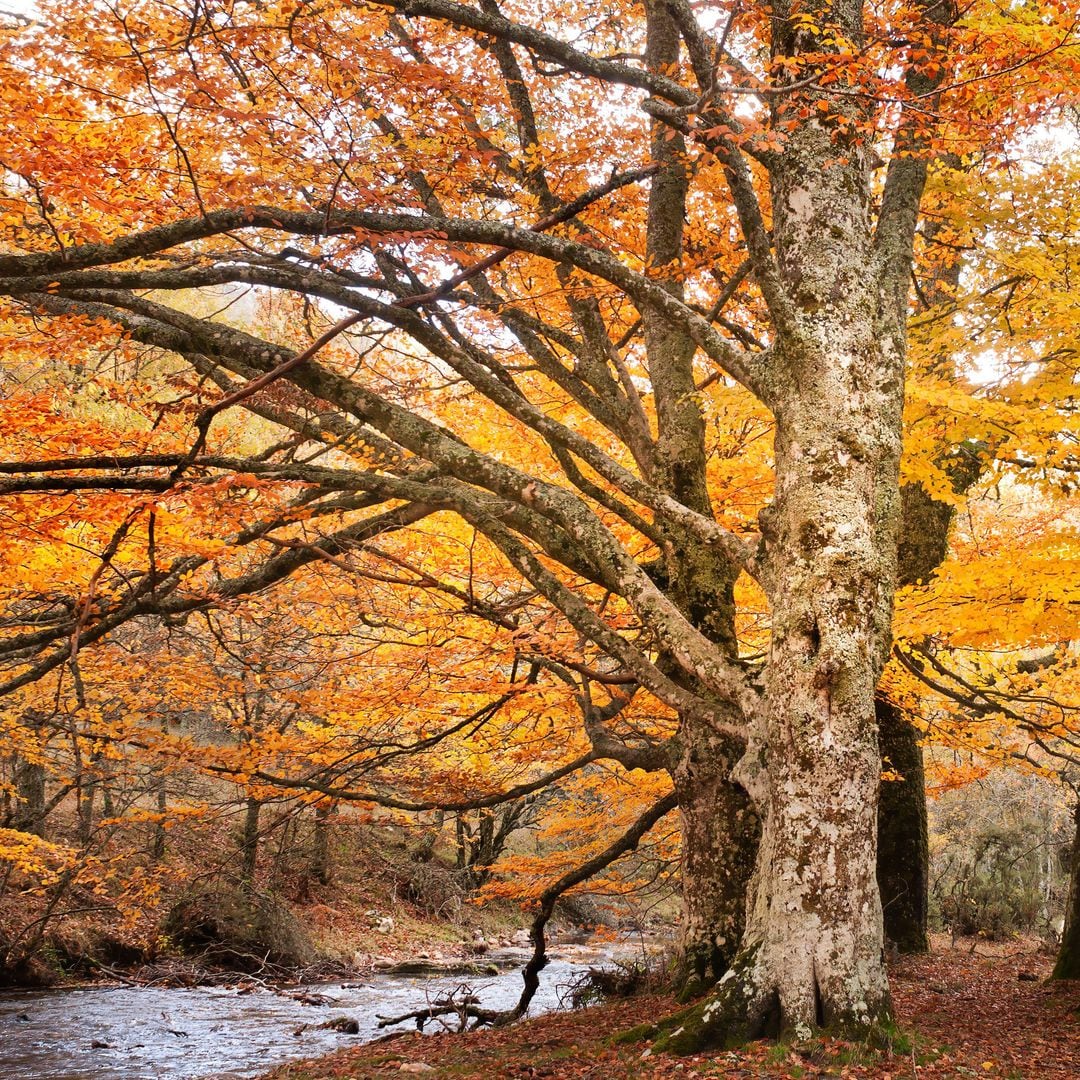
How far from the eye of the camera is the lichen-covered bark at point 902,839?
385 inches

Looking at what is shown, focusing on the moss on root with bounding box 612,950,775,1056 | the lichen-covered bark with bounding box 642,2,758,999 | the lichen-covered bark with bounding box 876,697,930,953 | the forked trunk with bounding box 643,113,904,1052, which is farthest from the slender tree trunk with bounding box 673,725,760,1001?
the lichen-covered bark with bounding box 876,697,930,953

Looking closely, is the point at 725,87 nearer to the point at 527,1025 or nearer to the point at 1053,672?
the point at 527,1025

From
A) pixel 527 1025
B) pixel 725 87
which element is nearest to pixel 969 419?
pixel 725 87

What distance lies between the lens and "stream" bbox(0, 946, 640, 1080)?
26.9 feet

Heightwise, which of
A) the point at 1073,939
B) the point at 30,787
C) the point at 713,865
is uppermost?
the point at 713,865

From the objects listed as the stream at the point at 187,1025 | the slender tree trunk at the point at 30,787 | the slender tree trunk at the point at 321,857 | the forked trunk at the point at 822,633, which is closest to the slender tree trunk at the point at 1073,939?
the forked trunk at the point at 822,633

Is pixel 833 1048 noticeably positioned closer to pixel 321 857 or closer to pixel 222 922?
pixel 222 922

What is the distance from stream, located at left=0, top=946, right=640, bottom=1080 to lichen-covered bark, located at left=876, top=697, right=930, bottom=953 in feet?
13.1

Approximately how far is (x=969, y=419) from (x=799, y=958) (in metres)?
5.54

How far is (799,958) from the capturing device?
434 centimetres

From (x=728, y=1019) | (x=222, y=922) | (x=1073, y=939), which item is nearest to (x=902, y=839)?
(x=1073, y=939)

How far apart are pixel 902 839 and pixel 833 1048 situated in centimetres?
652

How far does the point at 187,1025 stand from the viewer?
10.1 metres

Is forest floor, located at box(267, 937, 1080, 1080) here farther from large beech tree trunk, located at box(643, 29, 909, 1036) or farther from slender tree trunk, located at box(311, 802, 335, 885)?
slender tree trunk, located at box(311, 802, 335, 885)
